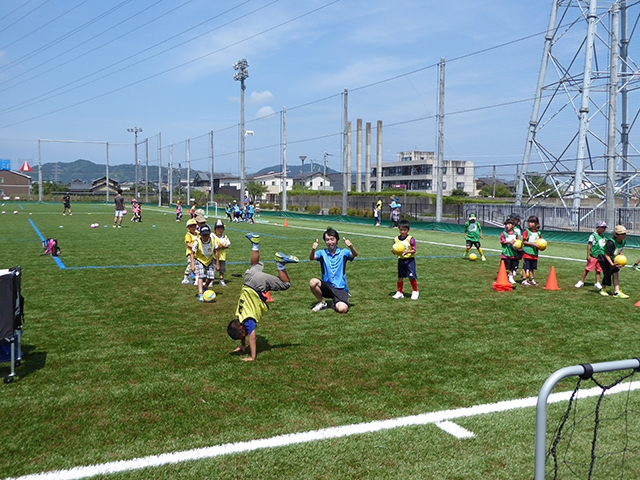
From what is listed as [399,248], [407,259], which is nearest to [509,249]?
[407,259]

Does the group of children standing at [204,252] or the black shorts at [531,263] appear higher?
the group of children standing at [204,252]

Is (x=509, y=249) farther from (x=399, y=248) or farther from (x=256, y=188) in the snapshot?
(x=256, y=188)

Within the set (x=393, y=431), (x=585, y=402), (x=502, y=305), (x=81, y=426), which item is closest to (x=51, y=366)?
(x=81, y=426)

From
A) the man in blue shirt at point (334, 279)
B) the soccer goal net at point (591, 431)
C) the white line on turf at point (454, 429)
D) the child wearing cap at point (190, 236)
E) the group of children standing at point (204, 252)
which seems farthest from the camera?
the child wearing cap at point (190, 236)

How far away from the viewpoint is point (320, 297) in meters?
10.1

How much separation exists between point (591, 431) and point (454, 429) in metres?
1.23

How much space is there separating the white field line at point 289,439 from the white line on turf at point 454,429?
70mm

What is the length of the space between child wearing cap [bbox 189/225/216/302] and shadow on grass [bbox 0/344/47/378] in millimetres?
3803

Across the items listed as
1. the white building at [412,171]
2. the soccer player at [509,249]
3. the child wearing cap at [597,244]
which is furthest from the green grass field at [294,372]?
the white building at [412,171]

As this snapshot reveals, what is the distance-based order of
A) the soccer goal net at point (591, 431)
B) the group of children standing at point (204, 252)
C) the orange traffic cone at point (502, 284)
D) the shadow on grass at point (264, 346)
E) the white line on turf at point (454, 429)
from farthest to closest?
the orange traffic cone at point (502, 284)
the group of children standing at point (204, 252)
the shadow on grass at point (264, 346)
the white line on turf at point (454, 429)
the soccer goal net at point (591, 431)

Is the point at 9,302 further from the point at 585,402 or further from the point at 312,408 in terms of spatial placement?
the point at 585,402

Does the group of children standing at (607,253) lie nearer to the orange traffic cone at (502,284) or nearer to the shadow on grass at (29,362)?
the orange traffic cone at (502,284)

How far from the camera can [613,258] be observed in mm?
11438

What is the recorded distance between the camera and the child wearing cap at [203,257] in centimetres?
1082
